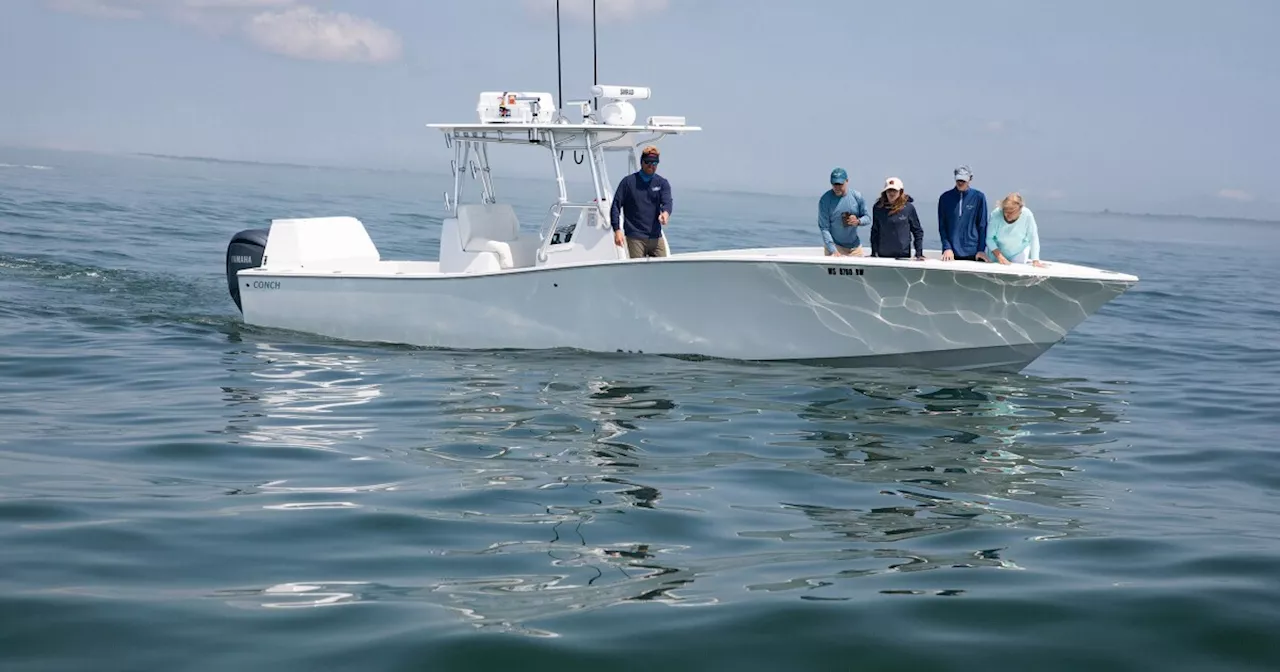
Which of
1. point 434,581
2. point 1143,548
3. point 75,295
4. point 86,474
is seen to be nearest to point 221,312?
point 75,295

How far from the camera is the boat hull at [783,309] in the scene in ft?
36.9

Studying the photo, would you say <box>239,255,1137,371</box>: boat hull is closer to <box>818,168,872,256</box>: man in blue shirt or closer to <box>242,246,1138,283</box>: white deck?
<box>242,246,1138,283</box>: white deck

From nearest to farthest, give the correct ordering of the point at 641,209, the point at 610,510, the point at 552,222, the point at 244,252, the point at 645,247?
the point at 610,510 < the point at 641,209 < the point at 645,247 < the point at 552,222 < the point at 244,252

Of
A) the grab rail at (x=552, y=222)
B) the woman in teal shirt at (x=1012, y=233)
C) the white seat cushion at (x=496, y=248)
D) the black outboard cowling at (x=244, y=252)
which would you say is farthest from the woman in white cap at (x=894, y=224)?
the black outboard cowling at (x=244, y=252)

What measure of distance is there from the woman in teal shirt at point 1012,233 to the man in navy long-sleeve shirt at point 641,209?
126 inches

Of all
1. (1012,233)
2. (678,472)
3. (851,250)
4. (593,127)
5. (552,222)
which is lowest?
(678,472)

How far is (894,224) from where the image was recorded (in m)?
11.8

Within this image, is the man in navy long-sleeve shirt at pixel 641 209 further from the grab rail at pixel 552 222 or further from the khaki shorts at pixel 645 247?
the grab rail at pixel 552 222

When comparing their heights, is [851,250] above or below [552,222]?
below

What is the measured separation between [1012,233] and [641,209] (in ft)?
12.0

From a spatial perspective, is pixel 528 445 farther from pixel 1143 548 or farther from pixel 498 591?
pixel 1143 548

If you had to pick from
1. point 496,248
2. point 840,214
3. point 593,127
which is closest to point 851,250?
point 840,214

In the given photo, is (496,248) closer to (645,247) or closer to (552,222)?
(552,222)

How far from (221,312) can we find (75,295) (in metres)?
2.08
